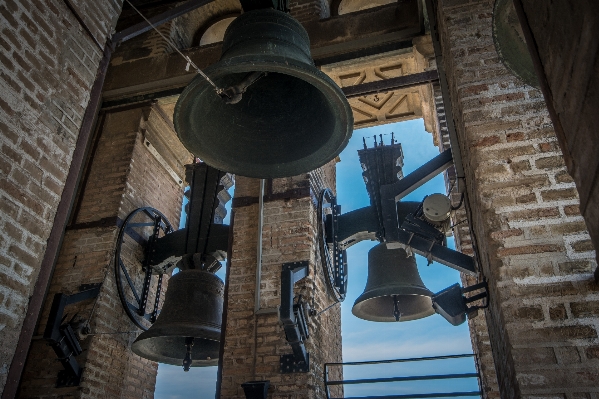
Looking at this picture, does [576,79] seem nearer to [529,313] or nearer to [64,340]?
[529,313]

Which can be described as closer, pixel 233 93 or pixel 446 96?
pixel 233 93

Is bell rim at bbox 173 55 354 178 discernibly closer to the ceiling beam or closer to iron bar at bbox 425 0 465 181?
iron bar at bbox 425 0 465 181

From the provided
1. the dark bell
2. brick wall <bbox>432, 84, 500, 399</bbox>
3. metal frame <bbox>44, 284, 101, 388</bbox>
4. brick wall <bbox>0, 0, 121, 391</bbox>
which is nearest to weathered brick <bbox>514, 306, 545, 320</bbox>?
the dark bell

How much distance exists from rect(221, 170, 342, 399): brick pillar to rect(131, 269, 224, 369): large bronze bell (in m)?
0.22

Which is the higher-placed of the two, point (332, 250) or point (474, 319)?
point (332, 250)

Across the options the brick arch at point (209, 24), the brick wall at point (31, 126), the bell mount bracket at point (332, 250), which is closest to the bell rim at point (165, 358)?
the bell mount bracket at point (332, 250)

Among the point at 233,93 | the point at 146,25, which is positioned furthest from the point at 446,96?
the point at 146,25

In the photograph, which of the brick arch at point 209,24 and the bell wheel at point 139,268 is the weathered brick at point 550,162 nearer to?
the bell wheel at point 139,268

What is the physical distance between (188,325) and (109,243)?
1630mm

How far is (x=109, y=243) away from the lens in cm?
527

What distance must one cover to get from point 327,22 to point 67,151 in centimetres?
400

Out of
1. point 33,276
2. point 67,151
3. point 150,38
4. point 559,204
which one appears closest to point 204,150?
point 67,151

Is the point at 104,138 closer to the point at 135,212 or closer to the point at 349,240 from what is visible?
the point at 135,212

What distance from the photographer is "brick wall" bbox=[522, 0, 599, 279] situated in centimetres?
106
